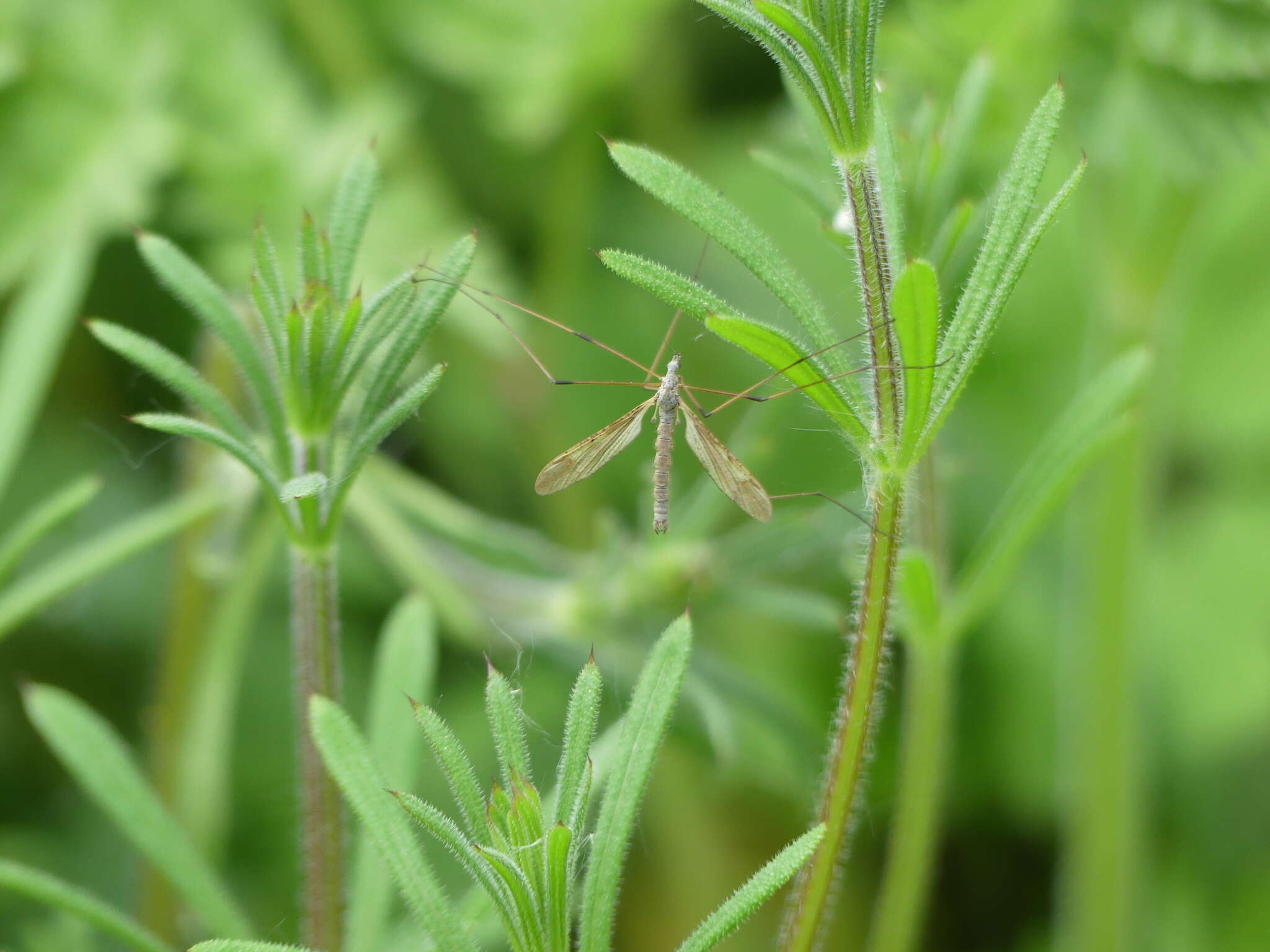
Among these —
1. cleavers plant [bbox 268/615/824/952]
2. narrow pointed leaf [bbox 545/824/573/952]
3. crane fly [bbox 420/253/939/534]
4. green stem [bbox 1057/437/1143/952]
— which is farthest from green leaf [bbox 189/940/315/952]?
green stem [bbox 1057/437/1143/952]

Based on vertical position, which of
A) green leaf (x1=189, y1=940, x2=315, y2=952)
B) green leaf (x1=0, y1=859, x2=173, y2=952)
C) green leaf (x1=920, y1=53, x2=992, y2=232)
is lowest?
green leaf (x1=0, y1=859, x2=173, y2=952)

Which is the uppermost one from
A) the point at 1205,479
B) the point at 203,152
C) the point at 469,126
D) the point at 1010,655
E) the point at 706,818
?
the point at 469,126

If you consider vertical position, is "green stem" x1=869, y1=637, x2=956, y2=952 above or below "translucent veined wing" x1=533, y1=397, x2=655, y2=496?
below

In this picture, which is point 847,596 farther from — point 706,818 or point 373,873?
point 373,873

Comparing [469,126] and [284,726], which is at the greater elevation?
[469,126]

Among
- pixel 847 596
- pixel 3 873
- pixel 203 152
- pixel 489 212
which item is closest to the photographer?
pixel 3 873

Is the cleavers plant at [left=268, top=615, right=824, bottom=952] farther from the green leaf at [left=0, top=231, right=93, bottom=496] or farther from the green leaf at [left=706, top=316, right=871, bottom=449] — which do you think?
the green leaf at [left=0, top=231, right=93, bottom=496]

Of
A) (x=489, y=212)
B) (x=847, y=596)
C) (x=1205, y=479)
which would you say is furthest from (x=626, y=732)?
(x=1205, y=479)
